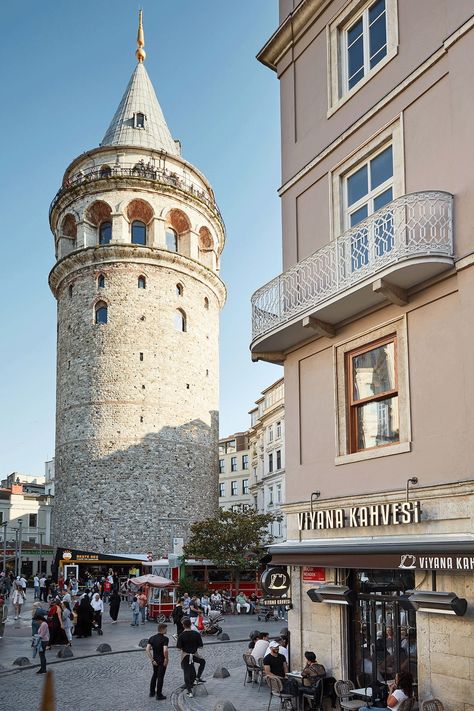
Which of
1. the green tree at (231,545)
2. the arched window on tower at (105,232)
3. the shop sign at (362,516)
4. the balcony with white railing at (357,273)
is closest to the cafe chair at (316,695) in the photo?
the shop sign at (362,516)

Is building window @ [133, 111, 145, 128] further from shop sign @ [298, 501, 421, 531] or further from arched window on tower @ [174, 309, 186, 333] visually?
shop sign @ [298, 501, 421, 531]

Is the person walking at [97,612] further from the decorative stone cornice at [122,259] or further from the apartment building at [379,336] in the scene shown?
the decorative stone cornice at [122,259]

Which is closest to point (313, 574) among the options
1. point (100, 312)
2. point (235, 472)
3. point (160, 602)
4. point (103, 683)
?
point (103, 683)

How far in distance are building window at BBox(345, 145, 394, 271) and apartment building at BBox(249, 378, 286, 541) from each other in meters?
41.1

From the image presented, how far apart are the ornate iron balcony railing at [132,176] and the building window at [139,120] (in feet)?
15.3

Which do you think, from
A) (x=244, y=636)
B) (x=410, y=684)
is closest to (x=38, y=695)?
(x=410, y=684)

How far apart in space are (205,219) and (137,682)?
4041 cm

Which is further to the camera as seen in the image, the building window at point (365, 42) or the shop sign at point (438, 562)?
the building window at point (365, 42)

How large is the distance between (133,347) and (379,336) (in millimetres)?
37224

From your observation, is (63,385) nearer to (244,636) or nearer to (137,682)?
(244,636)

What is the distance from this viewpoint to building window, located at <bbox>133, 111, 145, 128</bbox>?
5453 cm

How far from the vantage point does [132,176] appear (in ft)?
166

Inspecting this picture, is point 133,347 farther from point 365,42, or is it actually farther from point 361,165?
point 365,42

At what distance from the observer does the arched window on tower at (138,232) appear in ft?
169
